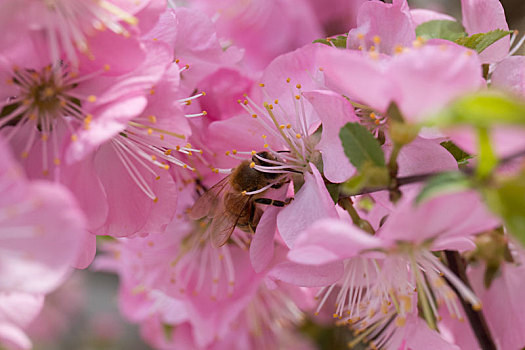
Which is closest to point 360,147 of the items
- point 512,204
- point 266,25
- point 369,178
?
point 369,178

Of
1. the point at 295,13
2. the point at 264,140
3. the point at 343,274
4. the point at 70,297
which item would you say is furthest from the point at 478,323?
the point at 70,297

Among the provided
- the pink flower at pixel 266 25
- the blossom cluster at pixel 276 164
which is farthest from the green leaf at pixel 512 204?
the pink flower at pixel 266 25

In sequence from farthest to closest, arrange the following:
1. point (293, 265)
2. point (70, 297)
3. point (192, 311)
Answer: point (70, 297)
point (192, 311)
point (293, 265)

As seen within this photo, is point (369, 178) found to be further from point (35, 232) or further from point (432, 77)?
point (35, 232)

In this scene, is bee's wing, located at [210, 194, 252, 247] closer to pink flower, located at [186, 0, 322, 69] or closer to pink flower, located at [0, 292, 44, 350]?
pink flower, located at [0, 292, 44, 350]

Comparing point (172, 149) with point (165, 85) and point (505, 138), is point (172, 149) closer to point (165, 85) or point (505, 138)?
point (165, 85)

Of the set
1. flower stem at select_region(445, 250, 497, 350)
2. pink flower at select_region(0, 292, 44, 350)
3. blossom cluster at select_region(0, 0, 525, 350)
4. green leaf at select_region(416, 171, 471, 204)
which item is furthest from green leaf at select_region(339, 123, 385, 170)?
pink flower at select_region(0, 292, 44, 350)

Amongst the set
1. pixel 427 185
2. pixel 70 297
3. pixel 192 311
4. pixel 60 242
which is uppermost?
→ pixel 60 242
